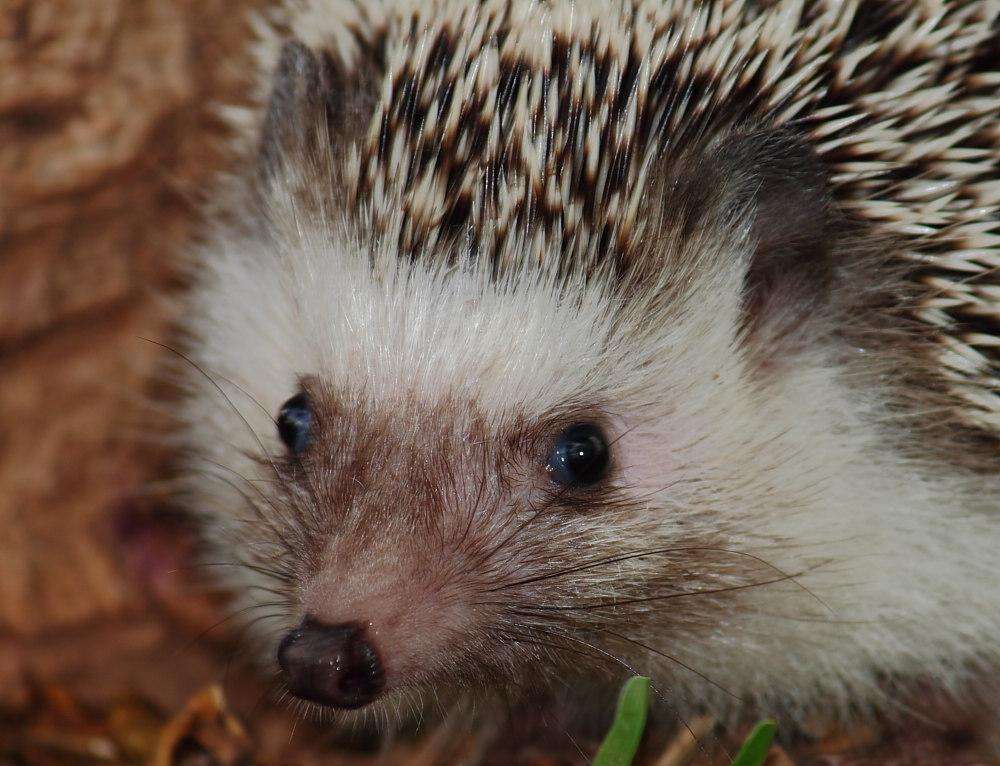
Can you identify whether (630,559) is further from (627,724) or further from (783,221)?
(783,221)

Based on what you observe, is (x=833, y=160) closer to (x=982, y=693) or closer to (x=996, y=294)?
(x=996, y=294)

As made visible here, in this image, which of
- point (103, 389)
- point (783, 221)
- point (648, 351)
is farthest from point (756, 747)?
point (103, 389)

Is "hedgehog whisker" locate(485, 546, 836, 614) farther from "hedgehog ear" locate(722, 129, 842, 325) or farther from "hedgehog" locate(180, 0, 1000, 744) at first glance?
"hedgehog ear" locate(722, 129, 842, 325)

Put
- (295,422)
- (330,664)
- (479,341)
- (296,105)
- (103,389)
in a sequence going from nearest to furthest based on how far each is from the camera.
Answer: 1. (330,664)
2. (479,341)
3. (295,422)
4. (296,105)
5. (103,389)

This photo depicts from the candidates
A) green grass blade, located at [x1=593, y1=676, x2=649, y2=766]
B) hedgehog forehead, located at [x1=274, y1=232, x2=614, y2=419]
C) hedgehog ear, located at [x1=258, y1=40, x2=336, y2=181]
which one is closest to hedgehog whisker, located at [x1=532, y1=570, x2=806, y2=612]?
green grass blade, located at [x1=593, y1=676, x2=649, y2=766]

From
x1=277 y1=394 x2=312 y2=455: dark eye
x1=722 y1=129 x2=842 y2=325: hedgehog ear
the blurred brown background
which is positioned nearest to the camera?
x1=722 y1=129 x2=842 y2=325: hedgehog ear

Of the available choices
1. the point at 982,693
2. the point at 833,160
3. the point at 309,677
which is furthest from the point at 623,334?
the point at 982,693
